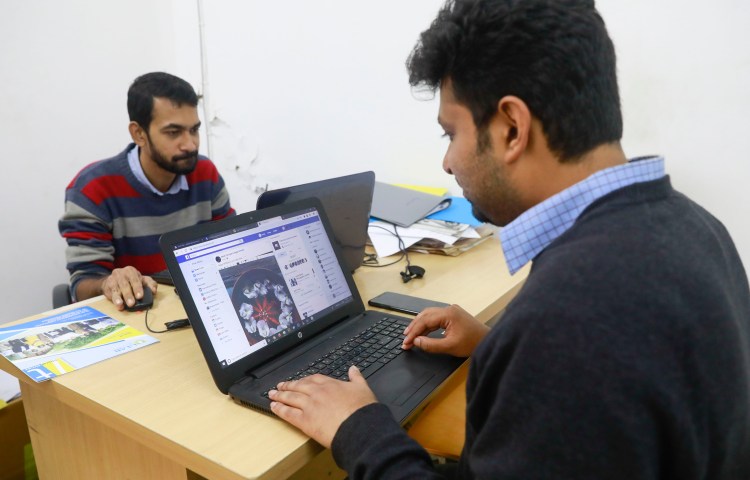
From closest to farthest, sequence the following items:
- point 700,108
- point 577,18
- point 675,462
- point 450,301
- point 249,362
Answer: point 675,462 → point 577,18 → point 249,362 → point 450,301 → point 700,108

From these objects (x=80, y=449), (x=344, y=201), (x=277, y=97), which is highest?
(x=277, y=97)

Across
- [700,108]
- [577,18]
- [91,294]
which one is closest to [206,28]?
[91,294]

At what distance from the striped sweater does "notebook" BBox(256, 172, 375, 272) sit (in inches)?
30.3

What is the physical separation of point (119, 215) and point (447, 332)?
4.13ft

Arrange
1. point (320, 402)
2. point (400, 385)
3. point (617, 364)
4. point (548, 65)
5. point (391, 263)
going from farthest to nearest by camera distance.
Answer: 1. point (391, 263)
2. point (400, 385)
3. point (320, 402)
4. point (548, 65)
5. point (617, 364)

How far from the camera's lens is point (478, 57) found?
69 centimetres

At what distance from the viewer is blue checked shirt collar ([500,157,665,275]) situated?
0.63m

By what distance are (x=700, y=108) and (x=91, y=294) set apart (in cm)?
174

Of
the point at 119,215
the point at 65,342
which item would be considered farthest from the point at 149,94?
the point at 65,342

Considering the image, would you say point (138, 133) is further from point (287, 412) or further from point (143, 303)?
point (287, 412)

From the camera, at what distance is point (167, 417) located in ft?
2.65

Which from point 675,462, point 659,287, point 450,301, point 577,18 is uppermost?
point 577,18

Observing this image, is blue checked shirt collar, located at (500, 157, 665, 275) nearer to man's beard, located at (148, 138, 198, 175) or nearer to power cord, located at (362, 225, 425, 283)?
power cord, located at (362, 225, 425, 283)

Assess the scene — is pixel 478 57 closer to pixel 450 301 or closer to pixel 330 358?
pixel 330 358
